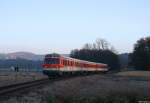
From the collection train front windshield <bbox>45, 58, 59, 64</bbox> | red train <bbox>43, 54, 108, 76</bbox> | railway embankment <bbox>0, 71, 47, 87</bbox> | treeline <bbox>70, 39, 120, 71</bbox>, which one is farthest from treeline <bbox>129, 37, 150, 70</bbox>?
train front windshield <bbox>45, 58, 59, 64</bbox>

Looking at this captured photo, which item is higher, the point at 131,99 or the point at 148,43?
the point at 148,43

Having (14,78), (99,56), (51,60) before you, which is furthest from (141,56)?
(14,78)

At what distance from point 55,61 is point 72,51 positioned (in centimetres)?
Answer: 11498

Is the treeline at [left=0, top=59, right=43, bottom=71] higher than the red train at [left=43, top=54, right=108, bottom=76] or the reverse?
higher

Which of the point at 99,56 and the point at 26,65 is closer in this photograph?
the point at 26,65

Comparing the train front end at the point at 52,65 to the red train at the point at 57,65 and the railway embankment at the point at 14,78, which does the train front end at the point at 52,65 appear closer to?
the red train at the point at 57,65

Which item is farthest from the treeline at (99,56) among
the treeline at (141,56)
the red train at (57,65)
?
the red train at (57,65)

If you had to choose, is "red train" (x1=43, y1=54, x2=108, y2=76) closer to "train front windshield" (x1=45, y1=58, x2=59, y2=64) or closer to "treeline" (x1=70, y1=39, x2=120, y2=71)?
"train front windshield" (x1=45, y1=58, x2=59, y2=64)

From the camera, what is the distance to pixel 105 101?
19359mm

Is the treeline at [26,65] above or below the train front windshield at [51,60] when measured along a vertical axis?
above

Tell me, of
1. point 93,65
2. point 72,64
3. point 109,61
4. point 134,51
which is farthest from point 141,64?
point 72,64

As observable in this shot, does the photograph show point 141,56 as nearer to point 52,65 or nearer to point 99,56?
point 99,56

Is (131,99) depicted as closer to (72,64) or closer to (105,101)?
(105,101)

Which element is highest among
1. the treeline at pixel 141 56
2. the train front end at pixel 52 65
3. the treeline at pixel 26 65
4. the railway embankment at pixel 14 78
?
the treeline at pixel 141 56
